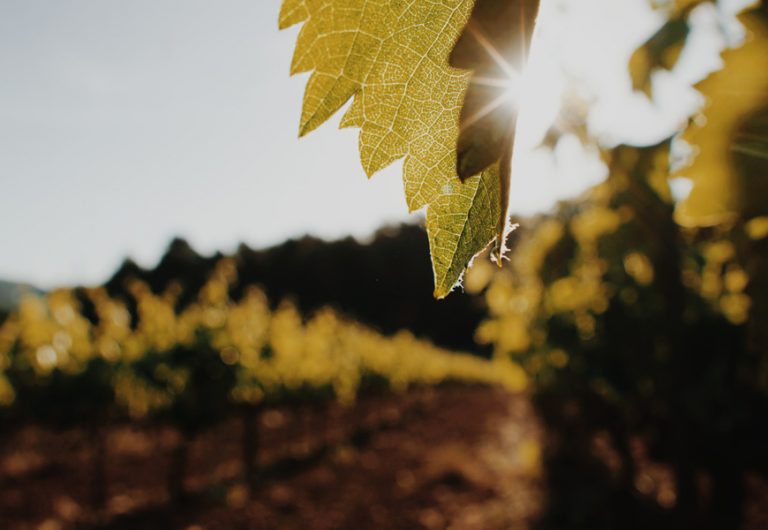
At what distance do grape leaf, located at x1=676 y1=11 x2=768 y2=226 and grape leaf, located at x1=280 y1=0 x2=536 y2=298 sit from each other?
325 mm

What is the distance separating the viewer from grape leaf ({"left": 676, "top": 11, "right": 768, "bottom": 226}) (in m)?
0.57

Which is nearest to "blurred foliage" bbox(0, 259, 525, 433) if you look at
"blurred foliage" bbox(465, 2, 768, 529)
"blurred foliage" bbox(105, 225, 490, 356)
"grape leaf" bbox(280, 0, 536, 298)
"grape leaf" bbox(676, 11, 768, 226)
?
"blurred foliage" bbox(465, 2, 768, 529)

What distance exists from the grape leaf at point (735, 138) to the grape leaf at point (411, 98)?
32 centimetres

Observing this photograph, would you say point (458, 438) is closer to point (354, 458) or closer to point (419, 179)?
point (354, 458)

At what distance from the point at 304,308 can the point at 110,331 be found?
43826 millimetres

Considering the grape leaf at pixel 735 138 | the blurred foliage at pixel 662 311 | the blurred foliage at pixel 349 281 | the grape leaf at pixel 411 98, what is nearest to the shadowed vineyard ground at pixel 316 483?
the blurred foliage at pixel 662 311

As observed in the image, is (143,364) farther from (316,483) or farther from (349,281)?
(349,281)

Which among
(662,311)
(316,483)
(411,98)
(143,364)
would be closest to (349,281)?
(316,483)

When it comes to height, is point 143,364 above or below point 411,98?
below

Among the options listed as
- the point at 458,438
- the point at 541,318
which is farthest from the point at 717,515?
the point at 458,438

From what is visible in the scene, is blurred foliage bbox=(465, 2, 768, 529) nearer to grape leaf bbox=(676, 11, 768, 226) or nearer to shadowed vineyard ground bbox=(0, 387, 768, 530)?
grape leaf bbox=(676, 11, 768, 226)

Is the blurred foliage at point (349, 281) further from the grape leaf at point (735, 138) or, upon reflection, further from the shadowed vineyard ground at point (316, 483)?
the grape leaf at point (735, 138)

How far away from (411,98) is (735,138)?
376 millimetres

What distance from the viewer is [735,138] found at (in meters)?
0.59
